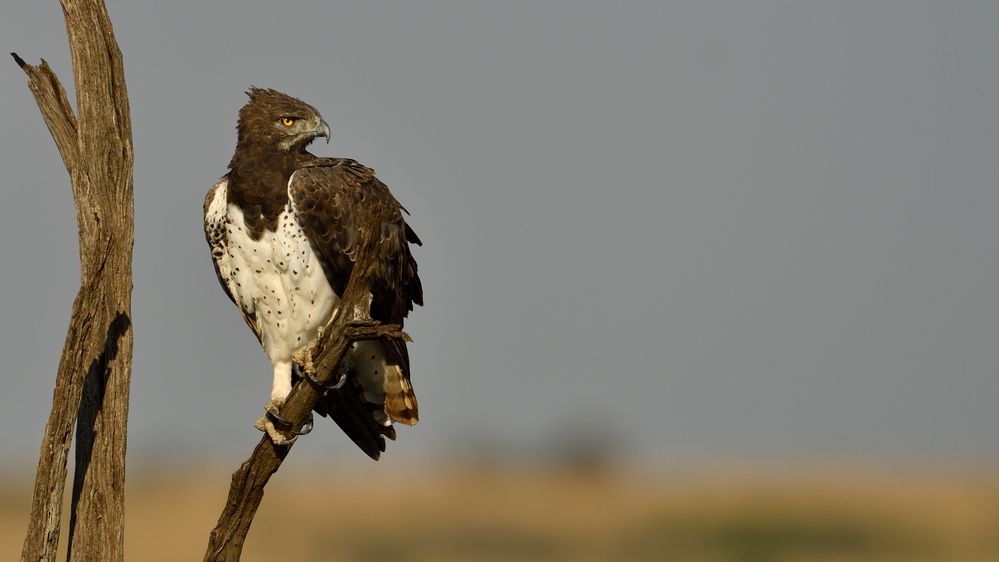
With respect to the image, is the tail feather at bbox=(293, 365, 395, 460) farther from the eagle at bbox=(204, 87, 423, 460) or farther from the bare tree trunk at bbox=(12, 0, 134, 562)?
the bare tree trunk at bbox=(12, 0, 134, 562)

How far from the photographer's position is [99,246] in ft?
23.2

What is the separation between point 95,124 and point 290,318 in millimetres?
1853

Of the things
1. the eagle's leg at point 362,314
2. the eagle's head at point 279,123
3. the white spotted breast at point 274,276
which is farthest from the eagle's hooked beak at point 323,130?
the eagle's leg at point 362,314

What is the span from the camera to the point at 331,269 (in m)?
8.34

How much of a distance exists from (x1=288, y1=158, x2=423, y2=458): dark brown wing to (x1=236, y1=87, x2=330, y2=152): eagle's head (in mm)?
226

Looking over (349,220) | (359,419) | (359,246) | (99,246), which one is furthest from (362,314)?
(359,419)

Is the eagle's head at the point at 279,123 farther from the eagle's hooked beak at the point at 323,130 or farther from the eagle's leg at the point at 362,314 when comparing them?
the eagle's leg at the point at 362,314

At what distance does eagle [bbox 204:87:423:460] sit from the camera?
8.21 metres

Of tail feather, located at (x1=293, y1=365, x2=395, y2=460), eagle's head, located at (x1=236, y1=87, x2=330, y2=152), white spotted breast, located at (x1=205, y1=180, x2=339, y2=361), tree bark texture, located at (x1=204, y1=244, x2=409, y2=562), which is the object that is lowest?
tree bark texture, located at (x1=204, y1=244, x2=409, y2=562)

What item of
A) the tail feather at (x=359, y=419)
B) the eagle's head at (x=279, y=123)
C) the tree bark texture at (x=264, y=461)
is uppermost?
the eagle's head at (x=279, y=123)

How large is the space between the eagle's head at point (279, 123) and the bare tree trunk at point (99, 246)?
1.28 metres

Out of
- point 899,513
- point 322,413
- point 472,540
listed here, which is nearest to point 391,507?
point 472,540

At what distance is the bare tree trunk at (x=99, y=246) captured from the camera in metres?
7.16

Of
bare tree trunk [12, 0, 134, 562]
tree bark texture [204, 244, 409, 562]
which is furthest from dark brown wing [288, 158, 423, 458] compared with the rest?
bare tree trunk [12, 0, 134, 562]
